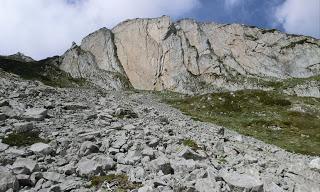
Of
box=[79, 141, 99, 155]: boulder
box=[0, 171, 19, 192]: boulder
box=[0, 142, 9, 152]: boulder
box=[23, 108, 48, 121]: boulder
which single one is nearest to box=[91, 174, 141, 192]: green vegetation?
box=[79, 141, 99, 155]: boulder

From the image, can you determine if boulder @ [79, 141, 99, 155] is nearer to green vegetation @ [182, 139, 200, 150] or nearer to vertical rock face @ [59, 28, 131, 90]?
green vegetation @ [182, 139, 200, 150]

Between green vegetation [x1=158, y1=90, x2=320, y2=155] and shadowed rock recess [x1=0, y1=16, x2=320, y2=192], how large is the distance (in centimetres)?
23

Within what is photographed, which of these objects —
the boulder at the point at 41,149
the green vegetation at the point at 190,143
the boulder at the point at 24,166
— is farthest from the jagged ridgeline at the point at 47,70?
the boulder at the point at 24,166

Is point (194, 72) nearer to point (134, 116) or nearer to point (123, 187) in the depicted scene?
point (134, 116)

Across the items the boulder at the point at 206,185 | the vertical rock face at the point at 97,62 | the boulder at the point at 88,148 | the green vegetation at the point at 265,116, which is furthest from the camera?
the vertical rock face at the point at 97,62

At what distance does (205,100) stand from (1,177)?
274 feet

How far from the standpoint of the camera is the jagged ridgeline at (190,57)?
148m

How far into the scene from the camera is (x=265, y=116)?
8038cm

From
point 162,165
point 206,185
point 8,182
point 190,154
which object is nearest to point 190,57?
point 190,154

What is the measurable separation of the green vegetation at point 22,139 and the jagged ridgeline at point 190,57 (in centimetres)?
11916

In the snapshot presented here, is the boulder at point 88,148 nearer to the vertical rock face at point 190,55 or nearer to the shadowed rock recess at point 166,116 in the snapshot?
the shadowed rock recess at point 166,116

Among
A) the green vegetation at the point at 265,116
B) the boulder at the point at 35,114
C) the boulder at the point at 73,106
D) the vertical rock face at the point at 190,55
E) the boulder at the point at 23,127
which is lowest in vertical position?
the green vegetation at the point at 265,116

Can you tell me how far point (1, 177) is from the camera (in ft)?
51.4

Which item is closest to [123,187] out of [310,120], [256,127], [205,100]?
[256,127]
